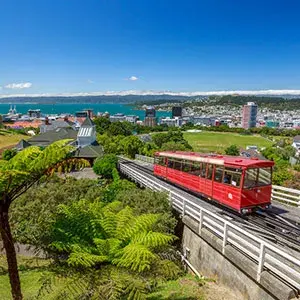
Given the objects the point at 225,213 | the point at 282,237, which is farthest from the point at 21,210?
the point at 282,237

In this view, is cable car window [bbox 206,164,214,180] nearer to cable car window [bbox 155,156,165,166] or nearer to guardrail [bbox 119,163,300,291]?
guardrail [bbox 119,163,300,291]

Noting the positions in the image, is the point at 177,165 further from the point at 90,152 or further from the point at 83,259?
the point at 90,152

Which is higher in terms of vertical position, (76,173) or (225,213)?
(225,213)

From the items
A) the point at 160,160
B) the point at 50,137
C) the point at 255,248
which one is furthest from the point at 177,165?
the point at 50,137

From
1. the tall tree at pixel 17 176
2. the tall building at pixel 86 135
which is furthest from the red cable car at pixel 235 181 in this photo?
the tall building at pixel 86 135

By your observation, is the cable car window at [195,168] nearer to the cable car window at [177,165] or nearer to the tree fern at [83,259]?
the cable car window at [177,165]

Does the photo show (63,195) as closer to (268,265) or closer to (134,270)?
(134,270)

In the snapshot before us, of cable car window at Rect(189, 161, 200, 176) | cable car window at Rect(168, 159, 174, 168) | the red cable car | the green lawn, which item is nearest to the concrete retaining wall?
the red cable car
